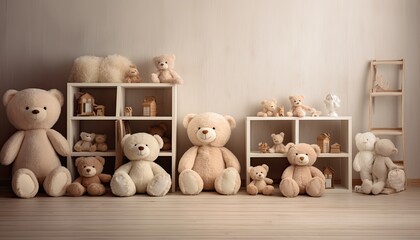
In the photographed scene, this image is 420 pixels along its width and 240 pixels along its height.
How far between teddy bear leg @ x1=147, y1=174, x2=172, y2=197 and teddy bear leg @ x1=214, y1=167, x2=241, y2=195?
0.36 meters

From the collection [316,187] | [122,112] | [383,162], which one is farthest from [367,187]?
[122,112]

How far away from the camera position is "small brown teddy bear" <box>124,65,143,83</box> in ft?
12.7

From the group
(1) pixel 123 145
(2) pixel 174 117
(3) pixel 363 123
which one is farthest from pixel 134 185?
(3) pixel 363 123

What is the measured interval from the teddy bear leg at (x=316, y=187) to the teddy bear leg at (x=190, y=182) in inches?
29.9

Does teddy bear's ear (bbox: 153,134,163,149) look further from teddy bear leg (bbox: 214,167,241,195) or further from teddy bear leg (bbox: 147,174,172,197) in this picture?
teddy bear leg (bbox: 214,167,241,195)

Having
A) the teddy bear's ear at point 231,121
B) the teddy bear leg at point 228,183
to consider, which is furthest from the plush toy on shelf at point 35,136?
A: the teddy bear's ear at point 231,121

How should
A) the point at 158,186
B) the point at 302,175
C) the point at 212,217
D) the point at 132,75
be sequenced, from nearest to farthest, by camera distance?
the point at 212,217, the point at 158,186, the point at 302,175, the point at 132,75

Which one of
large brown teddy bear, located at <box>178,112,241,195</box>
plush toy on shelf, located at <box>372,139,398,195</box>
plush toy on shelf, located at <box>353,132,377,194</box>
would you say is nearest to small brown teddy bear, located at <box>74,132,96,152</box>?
large brown teddy bear, located at <box>178,112,241,195</box>

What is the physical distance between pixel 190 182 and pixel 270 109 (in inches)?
32.7

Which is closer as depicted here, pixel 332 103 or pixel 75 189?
pixel 75 189

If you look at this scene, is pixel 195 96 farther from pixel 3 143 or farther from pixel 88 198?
pixel 3 143

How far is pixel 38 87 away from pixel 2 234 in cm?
185

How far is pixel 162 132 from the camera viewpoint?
4016mm

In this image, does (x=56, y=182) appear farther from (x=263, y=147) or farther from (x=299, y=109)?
(x=299, y=109)
